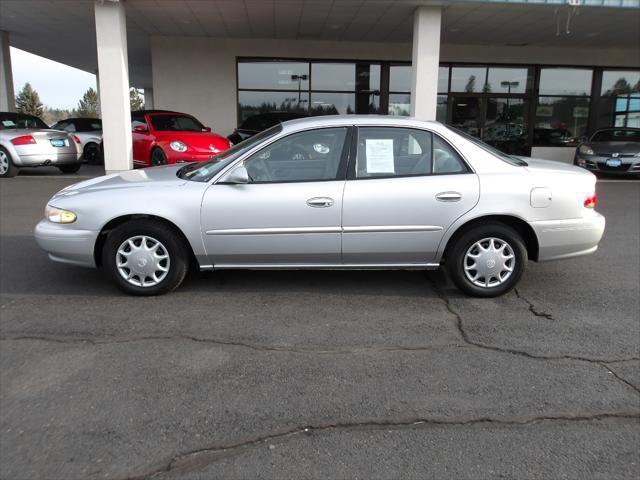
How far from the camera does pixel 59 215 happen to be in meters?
4.70

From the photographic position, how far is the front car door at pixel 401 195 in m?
4.59

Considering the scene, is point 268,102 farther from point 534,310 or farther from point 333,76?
point 534,310

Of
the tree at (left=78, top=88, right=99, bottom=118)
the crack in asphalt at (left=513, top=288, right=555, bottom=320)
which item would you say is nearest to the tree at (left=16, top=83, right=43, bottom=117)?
the tree at (left=78, top=88, right=99, bottom=118)

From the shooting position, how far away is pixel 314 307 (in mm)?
4543

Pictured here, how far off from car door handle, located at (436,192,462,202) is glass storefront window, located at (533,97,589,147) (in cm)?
1585

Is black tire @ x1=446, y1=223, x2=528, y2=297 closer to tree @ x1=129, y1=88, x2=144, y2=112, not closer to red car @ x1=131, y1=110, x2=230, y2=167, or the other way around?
red car @ x1=131, y1=110, x2=230, y2=167

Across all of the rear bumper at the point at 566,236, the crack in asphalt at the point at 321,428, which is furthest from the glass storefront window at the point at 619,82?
the crack in asphalt at the point at 321,428

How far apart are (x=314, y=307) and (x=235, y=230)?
936 mm

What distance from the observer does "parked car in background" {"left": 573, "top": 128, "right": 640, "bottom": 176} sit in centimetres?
1369

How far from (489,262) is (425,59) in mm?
9601

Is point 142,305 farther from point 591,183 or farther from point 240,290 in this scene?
point 591,183

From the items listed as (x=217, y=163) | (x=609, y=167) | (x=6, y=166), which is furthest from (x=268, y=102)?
(x=217, y=163)

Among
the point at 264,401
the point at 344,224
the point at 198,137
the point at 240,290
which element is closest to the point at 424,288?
the point at 344,224

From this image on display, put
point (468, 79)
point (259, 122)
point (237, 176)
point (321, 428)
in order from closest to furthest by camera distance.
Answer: point (321, 428) < point (237, 176) < point (259, 122) < point (468, 79)
